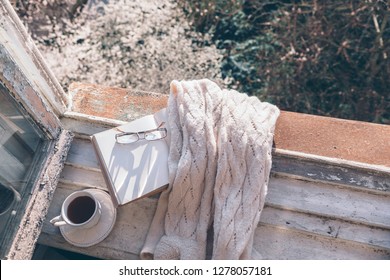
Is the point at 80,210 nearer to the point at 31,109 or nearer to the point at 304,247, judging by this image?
the point at 31,109

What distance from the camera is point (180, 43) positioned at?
3.68 metres

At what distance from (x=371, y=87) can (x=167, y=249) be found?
237 cm

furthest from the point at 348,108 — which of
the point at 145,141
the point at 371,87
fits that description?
the point at 145,141

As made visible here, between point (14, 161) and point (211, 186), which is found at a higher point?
point (14, 161)

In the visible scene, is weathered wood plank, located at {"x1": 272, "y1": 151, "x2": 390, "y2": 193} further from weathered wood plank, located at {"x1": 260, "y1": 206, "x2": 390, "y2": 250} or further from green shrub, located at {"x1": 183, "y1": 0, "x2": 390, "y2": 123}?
green shrub, located at {"x1": 183, "y1": 0, "x2": 390, "y2": 123}

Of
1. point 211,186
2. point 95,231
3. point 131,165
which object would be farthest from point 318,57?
point 95,231

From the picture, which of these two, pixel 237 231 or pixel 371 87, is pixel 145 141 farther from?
pixel 371 87

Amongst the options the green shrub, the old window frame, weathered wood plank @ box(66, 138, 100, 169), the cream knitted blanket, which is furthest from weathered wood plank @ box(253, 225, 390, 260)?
the green shrub

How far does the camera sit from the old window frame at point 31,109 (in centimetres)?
180

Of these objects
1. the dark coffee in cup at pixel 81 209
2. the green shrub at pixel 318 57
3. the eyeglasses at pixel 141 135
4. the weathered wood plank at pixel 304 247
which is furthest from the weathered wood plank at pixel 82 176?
the green shrub at pixel 318 57

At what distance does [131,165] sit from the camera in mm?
1972

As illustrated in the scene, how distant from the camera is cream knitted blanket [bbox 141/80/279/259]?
1.93 m

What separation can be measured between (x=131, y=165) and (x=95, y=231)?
38cm

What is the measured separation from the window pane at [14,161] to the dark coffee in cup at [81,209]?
0.22 metres
